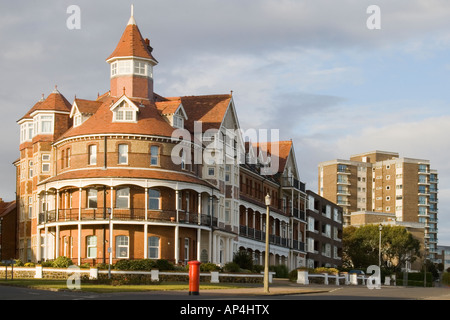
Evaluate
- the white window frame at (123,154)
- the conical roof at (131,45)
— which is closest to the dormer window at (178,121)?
the conical roof at (131,45)

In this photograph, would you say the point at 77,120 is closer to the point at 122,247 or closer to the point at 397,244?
the point at 122,247

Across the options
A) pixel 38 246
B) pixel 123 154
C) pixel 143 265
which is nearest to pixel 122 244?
pixel 143 265

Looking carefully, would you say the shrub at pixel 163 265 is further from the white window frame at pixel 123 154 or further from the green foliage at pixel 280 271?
the green foliage at pixel 280 271

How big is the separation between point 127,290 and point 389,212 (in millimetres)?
150781

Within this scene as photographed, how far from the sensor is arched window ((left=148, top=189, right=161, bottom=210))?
57325 millimetres

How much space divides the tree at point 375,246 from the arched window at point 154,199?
6677 centimetres

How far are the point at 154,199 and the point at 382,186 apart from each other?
13024 centimetres

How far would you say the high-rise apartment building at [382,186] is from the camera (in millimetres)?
177875

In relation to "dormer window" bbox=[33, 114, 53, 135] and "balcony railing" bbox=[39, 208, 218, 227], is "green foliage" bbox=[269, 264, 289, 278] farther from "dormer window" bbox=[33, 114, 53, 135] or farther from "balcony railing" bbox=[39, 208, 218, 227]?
"dormer window" bbox=[33, 114, 53, 135]

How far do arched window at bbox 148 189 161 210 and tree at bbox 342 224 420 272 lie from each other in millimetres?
66766

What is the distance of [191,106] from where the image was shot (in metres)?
67.3

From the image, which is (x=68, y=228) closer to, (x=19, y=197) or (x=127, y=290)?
(x=19, y=197)
